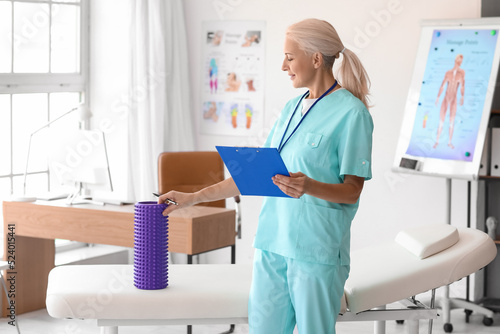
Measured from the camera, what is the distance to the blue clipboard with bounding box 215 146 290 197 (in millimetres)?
1920

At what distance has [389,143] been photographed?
464 cm

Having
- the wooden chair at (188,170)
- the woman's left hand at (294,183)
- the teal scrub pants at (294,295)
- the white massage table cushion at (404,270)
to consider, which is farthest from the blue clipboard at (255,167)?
the wooden chair at (188,170)

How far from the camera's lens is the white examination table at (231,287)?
90.4 inches

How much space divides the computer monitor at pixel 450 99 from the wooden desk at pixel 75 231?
1140 mm

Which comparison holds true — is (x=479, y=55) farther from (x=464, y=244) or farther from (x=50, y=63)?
(x=50, y=63)

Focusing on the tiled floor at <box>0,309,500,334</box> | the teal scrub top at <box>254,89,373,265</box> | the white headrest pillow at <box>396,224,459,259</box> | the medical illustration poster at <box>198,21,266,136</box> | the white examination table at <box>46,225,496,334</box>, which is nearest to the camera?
the teal scrub top at <box>254,89,373,265</box>

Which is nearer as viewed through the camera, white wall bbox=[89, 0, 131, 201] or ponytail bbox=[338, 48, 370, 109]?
ponytail bbox=[338, 48, 370, 109]

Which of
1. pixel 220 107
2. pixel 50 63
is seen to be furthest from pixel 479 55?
pixel 50 63

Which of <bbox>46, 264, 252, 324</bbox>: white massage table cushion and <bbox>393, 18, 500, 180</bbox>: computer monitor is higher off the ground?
<bbox>393, 18, 500, 180</bbox>: computer monitor

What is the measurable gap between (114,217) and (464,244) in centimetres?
186

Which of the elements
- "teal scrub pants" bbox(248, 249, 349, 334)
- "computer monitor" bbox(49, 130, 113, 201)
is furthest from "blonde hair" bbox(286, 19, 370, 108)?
"computer monitor" bbox(49, 130, 113, 201)

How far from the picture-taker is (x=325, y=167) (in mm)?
2082

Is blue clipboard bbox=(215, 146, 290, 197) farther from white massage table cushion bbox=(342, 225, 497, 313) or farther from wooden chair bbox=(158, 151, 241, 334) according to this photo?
wooden chair bbox=(158, 151, 241, 334)

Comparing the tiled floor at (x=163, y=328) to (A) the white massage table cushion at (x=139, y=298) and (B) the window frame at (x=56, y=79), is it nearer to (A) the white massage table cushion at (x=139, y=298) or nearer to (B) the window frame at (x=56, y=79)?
(B) the window frame at (x=56, y=79)
